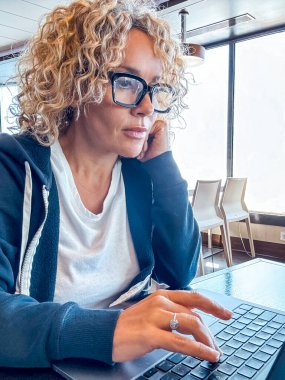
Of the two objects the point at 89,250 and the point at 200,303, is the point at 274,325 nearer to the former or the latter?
the point at 200,303

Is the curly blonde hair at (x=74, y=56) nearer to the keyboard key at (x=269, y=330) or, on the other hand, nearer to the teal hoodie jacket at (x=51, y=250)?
the teal hoodie jacket at (x=51, y=250)

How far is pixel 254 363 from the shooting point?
1.67 ft

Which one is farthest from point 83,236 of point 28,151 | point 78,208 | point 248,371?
point 248,371

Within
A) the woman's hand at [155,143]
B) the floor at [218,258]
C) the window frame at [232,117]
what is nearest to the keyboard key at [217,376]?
the woman's hand at [155,143]

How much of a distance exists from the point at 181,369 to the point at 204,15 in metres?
3.57

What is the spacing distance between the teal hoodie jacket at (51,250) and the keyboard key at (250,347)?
8.2 inches

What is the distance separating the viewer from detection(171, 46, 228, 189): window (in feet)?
14.3

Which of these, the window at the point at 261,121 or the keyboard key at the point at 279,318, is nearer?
the keyboard key at the point at 279,318

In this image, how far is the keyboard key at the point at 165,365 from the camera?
485 mm

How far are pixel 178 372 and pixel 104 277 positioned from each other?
0.38 metres

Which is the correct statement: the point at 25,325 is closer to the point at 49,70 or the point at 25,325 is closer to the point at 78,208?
the point at 78,208

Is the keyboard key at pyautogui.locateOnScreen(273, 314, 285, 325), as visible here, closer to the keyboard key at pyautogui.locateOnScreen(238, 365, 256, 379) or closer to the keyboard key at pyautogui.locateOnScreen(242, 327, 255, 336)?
the keyboard key at pyautogui.locateOnScreen(242, 327, 255, 336)

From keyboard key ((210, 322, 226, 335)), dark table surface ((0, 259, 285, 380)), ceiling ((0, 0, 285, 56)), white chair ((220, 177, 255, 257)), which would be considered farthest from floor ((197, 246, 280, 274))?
keyboard key ((210, 322, 226, 335))

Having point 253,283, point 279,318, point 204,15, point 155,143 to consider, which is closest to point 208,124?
point 204,15
